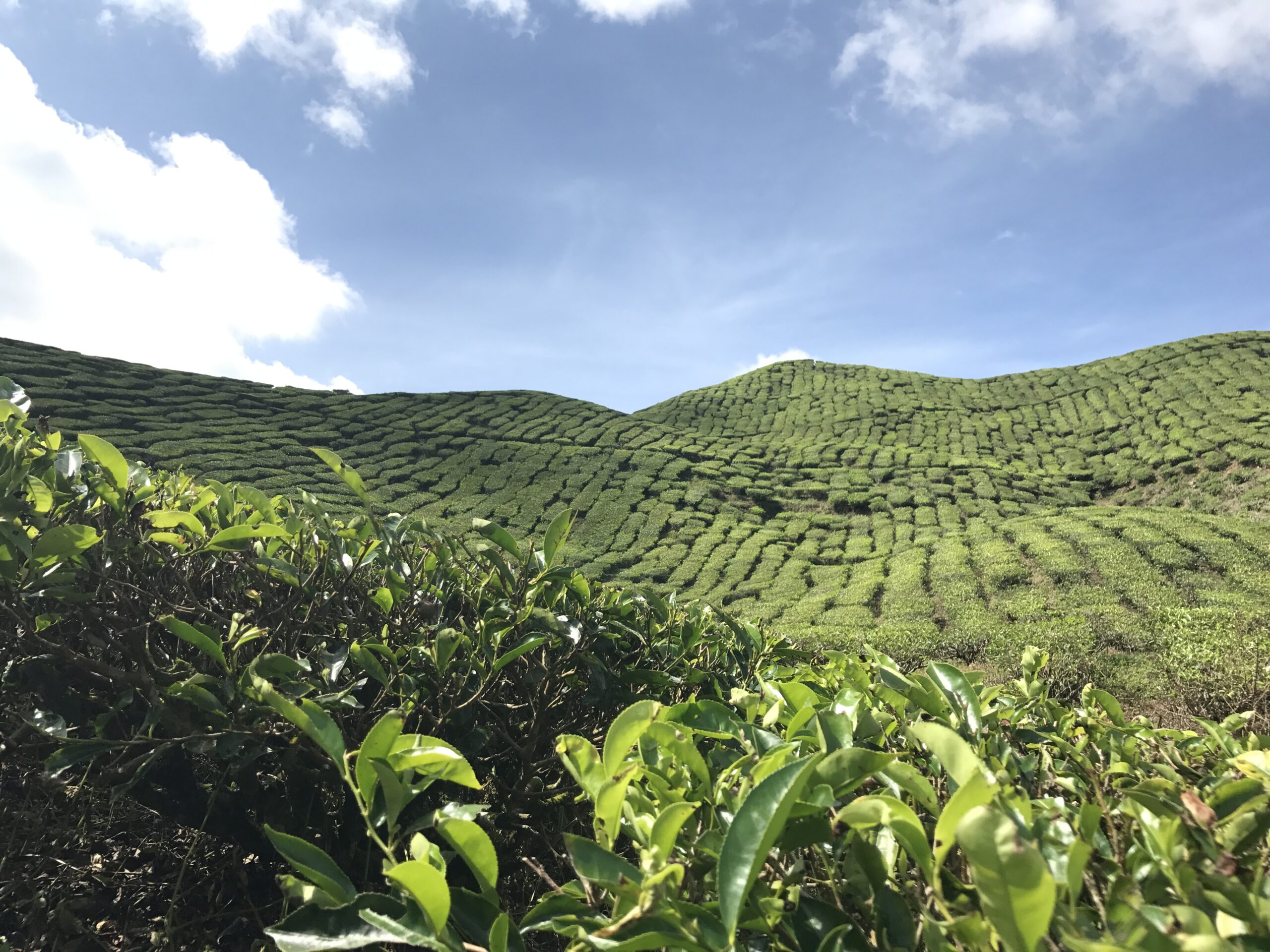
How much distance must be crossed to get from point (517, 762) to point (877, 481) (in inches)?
666

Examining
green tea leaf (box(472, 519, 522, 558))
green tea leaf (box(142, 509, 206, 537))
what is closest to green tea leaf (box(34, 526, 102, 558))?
green tea leaf (box(142, 509, 206, 537))

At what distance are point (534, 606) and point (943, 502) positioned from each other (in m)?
15.7

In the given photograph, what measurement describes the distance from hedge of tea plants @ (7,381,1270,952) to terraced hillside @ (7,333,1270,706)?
6760 mm

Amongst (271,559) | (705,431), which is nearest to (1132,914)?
(271,559)

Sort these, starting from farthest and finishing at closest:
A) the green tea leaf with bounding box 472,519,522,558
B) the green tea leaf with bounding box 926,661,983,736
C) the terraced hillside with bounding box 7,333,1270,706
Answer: the terraced hillside with bounding box 7,333,1270,706
the green tea leaf with bounding box 472,519,522,558
the green tea leaf with bounding box 926,661,983,736

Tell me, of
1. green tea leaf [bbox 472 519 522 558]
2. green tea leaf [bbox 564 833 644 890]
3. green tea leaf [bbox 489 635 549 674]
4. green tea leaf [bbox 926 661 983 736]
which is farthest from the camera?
green tea leaf [bbox 472 519 522 558]

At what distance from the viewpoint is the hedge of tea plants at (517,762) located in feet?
1.77

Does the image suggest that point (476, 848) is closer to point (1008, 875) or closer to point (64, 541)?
point (1008, 875)

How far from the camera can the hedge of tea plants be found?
54 centimetres

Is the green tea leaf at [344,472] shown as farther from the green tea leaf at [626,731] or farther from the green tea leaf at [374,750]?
the green tea leaf at [626,731]

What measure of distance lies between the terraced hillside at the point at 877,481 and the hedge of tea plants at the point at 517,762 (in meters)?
6.76

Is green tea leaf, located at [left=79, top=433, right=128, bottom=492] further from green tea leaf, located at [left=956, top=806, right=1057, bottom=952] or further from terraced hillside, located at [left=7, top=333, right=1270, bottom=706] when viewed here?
terraced hillside, located at [left=7, top=333, right=1270, bottom=706]

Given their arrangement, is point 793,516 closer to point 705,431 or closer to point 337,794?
point 705,431

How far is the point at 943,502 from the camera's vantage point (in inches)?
593
